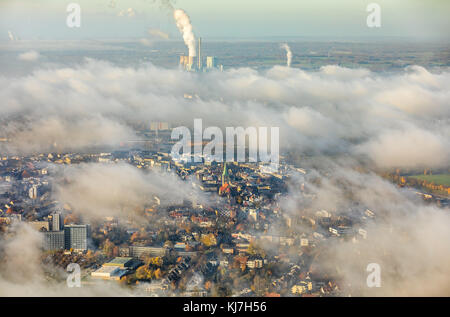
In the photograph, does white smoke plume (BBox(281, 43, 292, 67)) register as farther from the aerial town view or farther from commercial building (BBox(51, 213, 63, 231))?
commercial building (BBox(51, 213, 63, 231))

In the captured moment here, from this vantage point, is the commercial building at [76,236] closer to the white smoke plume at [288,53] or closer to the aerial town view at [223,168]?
the aerial town view at [223,168]

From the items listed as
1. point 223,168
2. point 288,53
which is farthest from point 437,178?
point 288,53

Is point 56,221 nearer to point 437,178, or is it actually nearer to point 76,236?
point 76,236

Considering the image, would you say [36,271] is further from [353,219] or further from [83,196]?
[353,219]

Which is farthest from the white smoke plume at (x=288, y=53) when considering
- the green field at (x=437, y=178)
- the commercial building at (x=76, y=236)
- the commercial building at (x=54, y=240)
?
the commercial building at (x=54, y=240)
